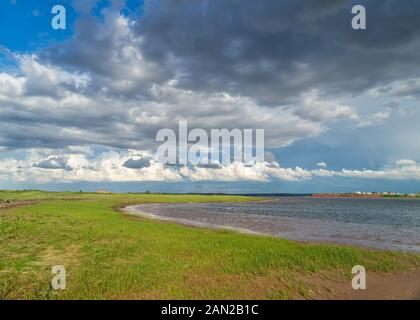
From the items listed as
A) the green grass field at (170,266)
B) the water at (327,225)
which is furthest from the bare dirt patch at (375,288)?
the water at (327,225)

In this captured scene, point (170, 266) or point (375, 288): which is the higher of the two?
point (170, 266)

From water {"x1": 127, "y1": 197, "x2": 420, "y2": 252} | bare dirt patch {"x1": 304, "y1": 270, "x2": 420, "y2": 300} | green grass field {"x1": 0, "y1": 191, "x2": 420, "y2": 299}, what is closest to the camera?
green grass field {"x1": 0, "y1": 191, "x2": 420, "y2": 299}

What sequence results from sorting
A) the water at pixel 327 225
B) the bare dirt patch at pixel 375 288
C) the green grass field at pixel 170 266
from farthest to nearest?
the water at pixel 327 225 → the bare dirt patch at pixel 375 288 → the green grass field at pixel 170 266

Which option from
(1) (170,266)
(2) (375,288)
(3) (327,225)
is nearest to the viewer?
(2) (375,288)

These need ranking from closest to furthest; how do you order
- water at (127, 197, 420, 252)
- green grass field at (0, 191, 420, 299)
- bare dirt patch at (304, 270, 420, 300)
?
green grass field at (0, 191, 420, 299)
bare dirt patch at (304, 270, 420, 300)
water at (127, 197, 420, 252)

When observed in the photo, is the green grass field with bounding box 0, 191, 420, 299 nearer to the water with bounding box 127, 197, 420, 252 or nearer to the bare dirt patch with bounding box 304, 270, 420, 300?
the bare dirt patch with bounding box 304, 270, 420, 300

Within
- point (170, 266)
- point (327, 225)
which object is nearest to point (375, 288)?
point (170, 266)

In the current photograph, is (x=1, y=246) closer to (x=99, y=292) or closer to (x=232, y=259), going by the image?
(x=99, y=292)

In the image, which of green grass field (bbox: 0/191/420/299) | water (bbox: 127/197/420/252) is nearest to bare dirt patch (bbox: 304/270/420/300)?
green grass field (bbox: 0/191/420/299)

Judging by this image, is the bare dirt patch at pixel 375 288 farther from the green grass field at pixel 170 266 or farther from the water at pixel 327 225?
the water at pixel 327 225

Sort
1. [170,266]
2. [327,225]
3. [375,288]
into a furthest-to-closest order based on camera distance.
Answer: [327,225], [170,266], [375,288]

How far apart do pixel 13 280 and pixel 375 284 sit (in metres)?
17.8

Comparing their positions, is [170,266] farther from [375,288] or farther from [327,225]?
[327,225]
